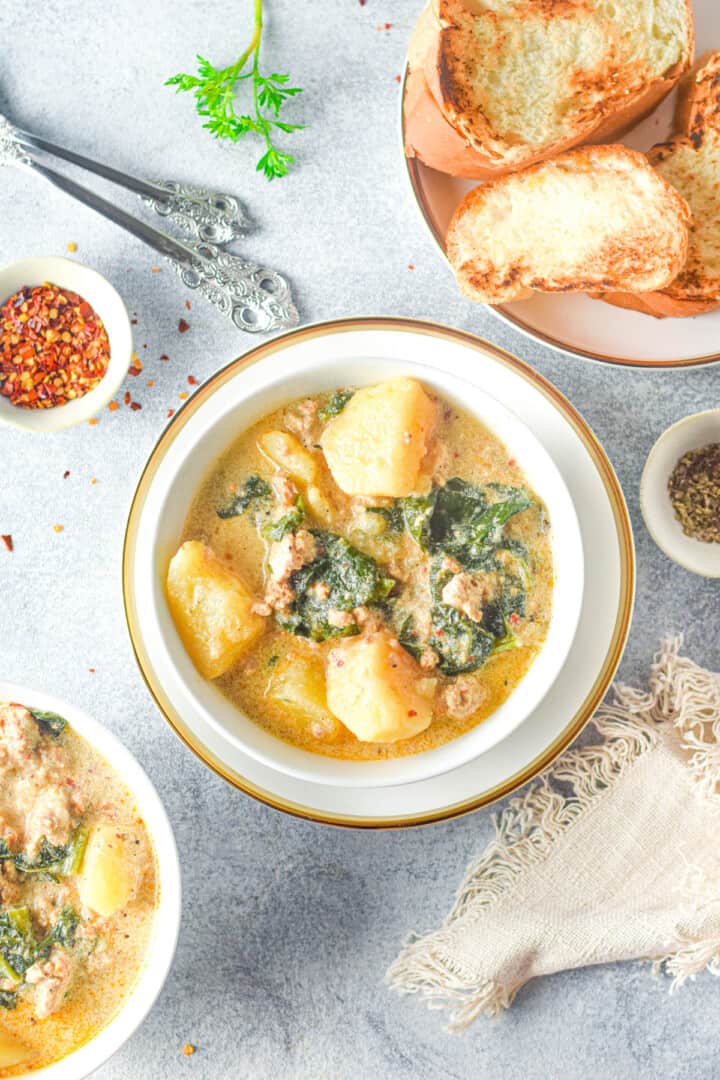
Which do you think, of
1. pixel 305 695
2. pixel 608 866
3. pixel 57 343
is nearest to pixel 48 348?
pixel 57 343

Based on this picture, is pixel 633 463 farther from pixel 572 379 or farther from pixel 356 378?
pixel 356 378

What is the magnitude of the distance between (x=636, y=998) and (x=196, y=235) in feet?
10.9

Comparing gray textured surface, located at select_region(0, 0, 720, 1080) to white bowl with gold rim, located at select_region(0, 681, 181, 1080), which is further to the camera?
gray textured surface, located at select_region(0, 0, 720, 1080)

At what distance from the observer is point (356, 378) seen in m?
3.09

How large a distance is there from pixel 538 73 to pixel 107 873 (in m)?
3.03

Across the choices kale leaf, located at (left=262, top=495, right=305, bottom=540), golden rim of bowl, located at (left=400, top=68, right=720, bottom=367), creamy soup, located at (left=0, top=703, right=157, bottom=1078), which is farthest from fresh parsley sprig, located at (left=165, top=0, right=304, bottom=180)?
creamy soup, located at (left=0, top=703, right=157, bottom=1078)

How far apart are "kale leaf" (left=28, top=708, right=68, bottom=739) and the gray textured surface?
1.25 feet

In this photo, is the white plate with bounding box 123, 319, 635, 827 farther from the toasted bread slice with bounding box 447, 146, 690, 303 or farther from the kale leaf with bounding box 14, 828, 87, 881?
the kale leaf with bounding box 14, 828, 87, 881

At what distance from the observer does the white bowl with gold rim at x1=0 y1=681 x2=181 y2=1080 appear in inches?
122

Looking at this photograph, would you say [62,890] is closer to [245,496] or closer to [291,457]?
[245,496]

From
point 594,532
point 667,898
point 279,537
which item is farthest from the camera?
point 667,898

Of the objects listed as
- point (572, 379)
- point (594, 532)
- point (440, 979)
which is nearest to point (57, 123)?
point (572, 379)

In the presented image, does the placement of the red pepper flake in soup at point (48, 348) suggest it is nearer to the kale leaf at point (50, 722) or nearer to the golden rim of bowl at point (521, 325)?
the kale leaf at point (50, 722)

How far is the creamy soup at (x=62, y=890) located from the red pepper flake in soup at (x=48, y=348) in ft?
3.82
